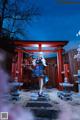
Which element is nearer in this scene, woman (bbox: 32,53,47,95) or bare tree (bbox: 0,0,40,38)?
bare tree (bbox: 0,0,40,38)

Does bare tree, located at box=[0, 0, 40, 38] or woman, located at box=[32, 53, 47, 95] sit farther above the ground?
bare tree, located at box=[0, 0, 40, 38]

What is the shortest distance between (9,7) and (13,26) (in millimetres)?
162

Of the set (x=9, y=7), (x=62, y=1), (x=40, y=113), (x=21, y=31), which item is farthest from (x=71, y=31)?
(x=40, y=113)

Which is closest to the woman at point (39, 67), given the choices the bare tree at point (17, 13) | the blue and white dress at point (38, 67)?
the blue and white dress at point (38, 67)

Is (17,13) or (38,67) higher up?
(17,13)

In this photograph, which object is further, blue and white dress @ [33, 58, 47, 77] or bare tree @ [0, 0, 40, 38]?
blue and white dress @ [33, 58, 47, 77]

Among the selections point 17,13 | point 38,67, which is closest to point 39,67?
point 38,67

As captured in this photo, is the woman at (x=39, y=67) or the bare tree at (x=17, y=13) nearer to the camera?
the bare tree at (x=17, y=13)

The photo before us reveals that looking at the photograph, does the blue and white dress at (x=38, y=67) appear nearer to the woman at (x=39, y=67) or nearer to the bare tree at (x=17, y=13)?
the woman at (x=39, y=67)

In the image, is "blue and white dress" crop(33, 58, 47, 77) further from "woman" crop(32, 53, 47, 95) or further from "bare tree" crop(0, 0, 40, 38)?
"bare tree" crop(0, 0, 40, 38)

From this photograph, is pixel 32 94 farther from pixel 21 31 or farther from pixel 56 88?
pixel 21 31

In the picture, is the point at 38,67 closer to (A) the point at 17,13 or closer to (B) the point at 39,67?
(B) the point at 39,67

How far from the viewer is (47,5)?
59.1 inches

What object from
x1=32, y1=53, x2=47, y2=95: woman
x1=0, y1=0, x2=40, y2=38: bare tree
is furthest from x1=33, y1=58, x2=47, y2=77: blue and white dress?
x1=0, y1=0, x2=40, y2=38: bare tree
